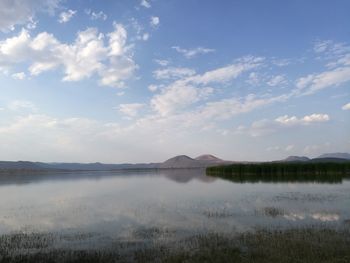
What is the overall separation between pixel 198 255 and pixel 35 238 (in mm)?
10177

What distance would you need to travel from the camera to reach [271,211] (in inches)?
1041

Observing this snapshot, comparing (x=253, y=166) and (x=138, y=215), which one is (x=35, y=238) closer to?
(x=138, y=215)

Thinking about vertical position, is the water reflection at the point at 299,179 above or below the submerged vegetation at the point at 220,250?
above

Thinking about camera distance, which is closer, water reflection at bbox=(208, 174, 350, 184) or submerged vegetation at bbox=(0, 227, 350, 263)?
submerged vegetation at bbox=(0, 227, 350, 263)

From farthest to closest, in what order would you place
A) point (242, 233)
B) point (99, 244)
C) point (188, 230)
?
point (188, 230), point (242, 233), point (99, 244)

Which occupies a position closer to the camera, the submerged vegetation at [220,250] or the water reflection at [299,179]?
the submerged vegetation at [220,250]

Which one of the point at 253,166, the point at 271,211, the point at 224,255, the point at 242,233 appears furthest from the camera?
the point at 253,166

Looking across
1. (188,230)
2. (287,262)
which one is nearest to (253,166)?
(188,230)

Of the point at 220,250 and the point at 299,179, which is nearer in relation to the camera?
the point at 220,250

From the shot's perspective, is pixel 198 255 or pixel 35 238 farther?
pixel 35 238

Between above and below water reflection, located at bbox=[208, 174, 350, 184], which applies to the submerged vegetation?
below

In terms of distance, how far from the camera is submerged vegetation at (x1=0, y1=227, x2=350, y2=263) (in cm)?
1368

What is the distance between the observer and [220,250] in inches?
591

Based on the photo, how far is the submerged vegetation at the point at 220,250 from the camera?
13680 mm
